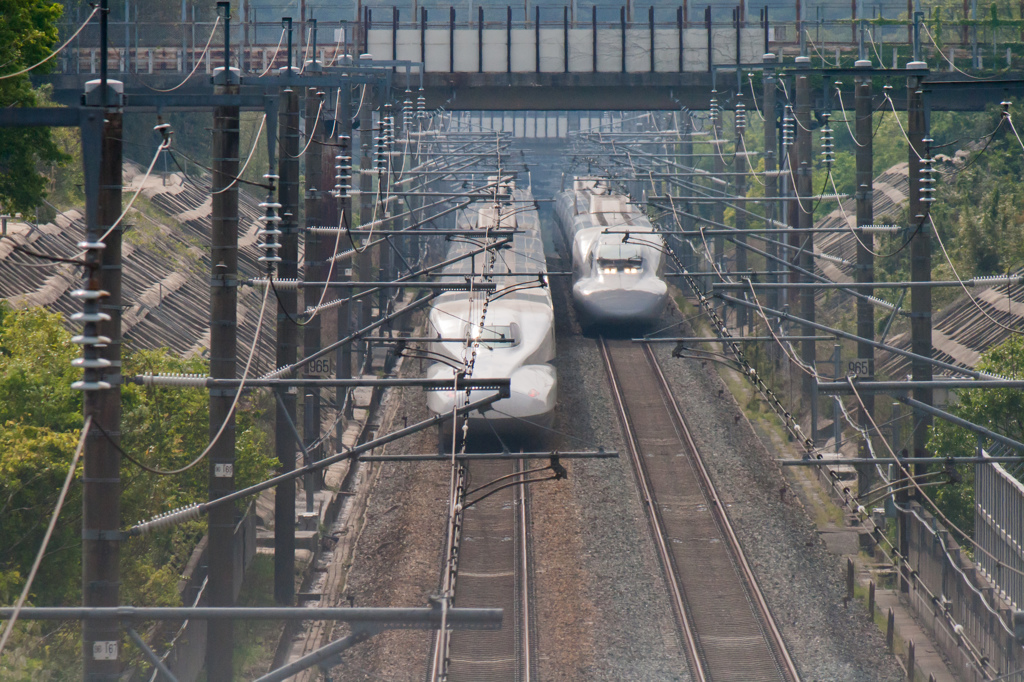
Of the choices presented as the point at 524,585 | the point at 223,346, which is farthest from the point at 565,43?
the point at 223,346

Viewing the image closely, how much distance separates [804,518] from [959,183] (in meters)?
27.1

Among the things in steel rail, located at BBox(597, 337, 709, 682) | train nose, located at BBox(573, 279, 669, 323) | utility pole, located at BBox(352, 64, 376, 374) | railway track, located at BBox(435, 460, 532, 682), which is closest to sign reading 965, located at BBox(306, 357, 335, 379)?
railway track, located at BBox(435, 460, 532, 682)

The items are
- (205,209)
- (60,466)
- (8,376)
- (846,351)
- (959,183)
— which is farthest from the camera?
(205,209)

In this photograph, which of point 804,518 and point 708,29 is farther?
point 708,29

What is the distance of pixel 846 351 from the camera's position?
3731 cm

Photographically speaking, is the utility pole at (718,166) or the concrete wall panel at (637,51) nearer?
the utility pole at (718,166)

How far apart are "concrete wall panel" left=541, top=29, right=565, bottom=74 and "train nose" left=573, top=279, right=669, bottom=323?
11159mm

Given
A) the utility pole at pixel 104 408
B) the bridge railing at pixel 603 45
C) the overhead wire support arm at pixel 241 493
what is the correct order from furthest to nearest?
the bridge railing at pixel 603 45 → the overhead wire support arm at pixel 241 493 → the utility pole at pixel 104 408

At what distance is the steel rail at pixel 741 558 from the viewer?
1808cm

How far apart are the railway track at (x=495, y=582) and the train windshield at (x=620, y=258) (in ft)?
33.6

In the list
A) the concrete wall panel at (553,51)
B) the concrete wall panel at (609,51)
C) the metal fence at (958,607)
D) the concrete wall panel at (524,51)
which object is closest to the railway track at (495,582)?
the metal fence at (958,607)

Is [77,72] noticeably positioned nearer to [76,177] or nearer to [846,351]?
[76,177]

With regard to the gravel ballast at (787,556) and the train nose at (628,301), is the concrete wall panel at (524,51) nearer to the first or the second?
the train nose at (628,301)

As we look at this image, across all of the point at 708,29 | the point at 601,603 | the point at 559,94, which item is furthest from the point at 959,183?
the point at 601,603
